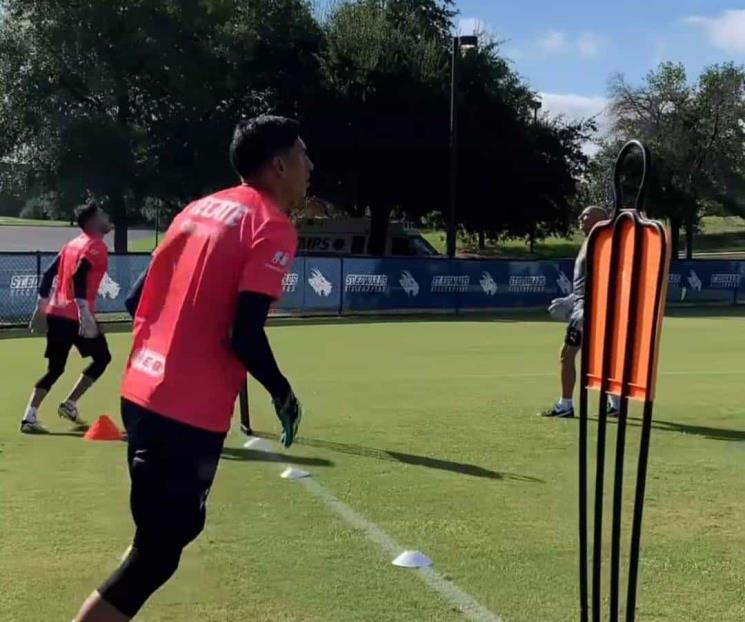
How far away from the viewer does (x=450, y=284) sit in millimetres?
26781

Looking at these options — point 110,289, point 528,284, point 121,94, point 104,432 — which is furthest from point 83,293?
point 121,94

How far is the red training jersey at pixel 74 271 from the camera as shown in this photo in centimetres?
929

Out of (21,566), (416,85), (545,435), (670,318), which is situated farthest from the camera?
(416,85)

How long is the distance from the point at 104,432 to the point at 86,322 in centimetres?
98

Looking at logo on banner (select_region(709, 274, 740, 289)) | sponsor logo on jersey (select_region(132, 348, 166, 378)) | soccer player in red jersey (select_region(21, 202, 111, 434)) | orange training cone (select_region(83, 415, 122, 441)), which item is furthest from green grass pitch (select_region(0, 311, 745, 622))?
logo on banner (select_region(709, 274, 740, 289))

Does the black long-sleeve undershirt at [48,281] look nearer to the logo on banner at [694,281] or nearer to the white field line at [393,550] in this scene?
the white field line at [393,550]

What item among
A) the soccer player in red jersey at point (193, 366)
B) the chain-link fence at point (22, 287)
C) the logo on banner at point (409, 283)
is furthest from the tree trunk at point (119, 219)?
the soccer player in red jersey at point (193, 366)

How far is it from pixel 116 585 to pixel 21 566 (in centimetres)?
213

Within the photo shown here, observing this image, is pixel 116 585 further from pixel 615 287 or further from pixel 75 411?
pixel 75 411

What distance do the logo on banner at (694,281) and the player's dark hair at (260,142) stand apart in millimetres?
27837

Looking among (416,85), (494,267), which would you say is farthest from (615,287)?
(416,85)

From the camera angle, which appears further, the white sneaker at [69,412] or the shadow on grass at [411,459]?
the white sneaker at [69,412]

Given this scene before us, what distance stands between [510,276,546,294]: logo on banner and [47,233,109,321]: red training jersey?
19.1 m

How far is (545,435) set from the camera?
953 cm
